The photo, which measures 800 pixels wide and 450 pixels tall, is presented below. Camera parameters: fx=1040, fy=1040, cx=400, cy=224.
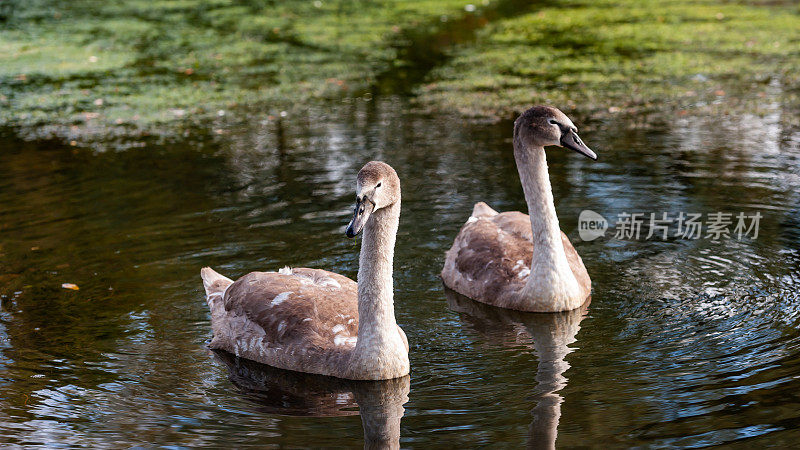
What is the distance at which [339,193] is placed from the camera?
12.1 m

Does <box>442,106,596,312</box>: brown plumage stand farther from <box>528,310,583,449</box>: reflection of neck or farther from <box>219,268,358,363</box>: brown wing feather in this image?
<box>219,268,358,363</box>: brown wing feather

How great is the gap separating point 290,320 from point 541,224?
242 centimetres

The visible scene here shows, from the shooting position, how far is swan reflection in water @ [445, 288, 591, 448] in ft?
21.2

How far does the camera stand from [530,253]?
30.8ft

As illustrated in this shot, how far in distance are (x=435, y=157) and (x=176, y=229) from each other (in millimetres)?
3691

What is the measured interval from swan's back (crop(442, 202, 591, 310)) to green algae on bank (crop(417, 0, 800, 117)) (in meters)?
5.72

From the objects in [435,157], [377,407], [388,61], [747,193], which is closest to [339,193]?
[435,157]

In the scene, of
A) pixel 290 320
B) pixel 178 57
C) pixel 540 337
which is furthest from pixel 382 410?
pixel 178 57

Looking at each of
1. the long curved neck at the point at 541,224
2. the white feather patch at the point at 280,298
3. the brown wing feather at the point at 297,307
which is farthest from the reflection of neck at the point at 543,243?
the white feather patch at the point at 280,298

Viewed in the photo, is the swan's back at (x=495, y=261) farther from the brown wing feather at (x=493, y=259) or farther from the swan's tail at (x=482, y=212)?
the swan's tail at (x=482, y=212)

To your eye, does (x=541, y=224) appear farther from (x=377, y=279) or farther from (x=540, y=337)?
(x=377, y=279)

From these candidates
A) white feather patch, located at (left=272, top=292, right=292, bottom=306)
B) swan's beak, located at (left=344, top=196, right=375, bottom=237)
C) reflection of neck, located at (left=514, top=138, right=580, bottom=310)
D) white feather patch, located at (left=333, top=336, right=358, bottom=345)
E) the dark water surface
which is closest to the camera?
the dark water surface

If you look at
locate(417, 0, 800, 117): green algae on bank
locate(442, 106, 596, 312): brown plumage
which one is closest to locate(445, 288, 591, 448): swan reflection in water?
locate(442, 106, 596, 312): brown plumage

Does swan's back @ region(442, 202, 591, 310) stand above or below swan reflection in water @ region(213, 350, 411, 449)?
above
